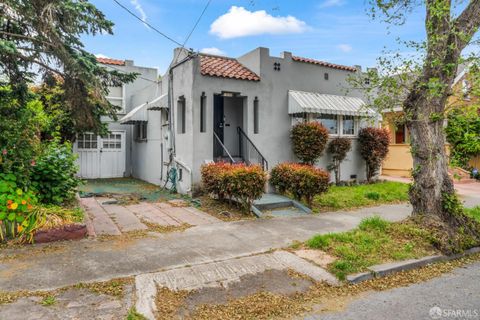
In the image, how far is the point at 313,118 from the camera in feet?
43.6

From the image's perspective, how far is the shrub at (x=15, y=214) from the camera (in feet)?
19.4

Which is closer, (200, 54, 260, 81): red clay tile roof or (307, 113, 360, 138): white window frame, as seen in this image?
(200, 54, 260, 81): red clay tile roof

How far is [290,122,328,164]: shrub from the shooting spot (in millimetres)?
12125

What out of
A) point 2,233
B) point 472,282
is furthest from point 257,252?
point 2,233

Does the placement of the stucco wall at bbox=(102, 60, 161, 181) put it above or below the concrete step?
above

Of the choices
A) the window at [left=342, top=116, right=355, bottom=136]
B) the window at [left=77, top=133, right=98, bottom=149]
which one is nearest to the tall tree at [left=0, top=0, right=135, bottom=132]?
the window at [left=342, top=116, right=355, bottom=136]

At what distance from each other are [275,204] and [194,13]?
6.74 m

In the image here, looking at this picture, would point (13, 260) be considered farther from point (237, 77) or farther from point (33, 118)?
point (237, 77)

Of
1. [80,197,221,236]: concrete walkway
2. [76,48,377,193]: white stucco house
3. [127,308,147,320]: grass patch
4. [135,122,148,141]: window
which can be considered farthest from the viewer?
[135,122,148,141]: window

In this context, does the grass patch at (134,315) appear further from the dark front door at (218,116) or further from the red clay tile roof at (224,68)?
the dark front door at (218,116)

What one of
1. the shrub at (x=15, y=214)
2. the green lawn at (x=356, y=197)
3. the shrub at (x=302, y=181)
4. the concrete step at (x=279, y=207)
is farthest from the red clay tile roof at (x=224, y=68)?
the shrub at (x=15, y=214)

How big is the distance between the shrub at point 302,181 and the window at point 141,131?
8.33m

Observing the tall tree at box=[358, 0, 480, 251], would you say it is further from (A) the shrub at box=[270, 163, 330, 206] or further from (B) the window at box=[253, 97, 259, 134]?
(B) the window at box=[253, 97, 259, 134]

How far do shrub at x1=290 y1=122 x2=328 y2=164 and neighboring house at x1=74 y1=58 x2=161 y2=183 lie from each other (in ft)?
29.2
